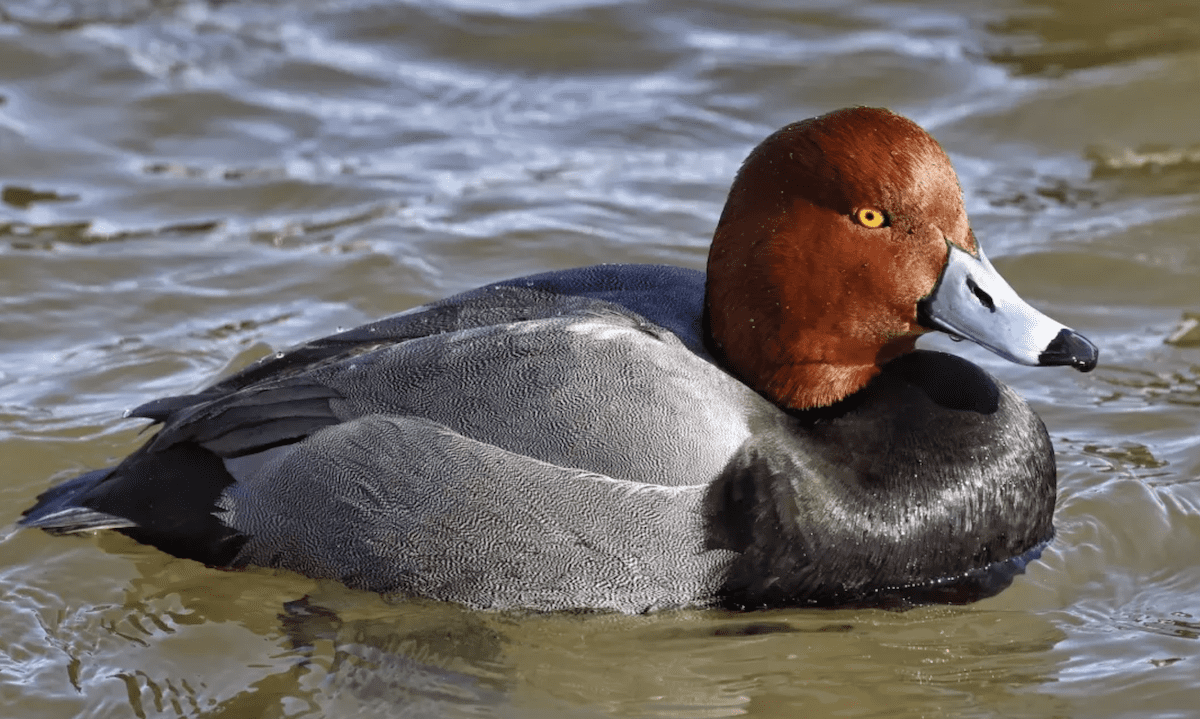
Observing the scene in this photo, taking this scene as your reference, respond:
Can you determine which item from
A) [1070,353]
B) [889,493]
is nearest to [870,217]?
[1070,353]

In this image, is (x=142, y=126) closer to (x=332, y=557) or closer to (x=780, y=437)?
(x=332, y=557)

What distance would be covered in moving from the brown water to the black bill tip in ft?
2.71

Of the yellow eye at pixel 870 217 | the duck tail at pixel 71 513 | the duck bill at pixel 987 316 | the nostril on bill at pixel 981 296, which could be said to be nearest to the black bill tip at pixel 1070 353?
the duck bill at pixel 987 316

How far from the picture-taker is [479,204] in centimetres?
759

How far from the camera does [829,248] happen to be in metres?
4.51

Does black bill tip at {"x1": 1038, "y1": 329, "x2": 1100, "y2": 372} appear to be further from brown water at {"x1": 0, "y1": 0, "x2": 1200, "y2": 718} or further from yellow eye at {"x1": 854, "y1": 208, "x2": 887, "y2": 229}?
brown water at {"x1": 0, "y1": 0, "x2": 1200, "y2": 718}

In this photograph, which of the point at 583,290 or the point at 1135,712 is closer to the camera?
the point at 1135,712

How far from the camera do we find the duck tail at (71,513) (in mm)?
4719

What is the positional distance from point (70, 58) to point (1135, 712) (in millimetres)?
7086

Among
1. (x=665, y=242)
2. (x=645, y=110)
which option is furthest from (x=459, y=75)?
(x=665, y=242)

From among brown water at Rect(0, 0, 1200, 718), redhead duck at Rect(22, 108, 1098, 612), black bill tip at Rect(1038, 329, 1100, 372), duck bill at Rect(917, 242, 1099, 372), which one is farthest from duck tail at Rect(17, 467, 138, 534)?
black bill tip at Rect(1038, 329, 1100, 372)

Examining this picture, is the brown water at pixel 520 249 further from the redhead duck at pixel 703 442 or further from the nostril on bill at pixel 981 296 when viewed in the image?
the nostril on bill at pixel 981 296

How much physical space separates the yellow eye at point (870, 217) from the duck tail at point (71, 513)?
2.42 meters

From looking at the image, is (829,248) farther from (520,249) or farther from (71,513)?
(520,249)
